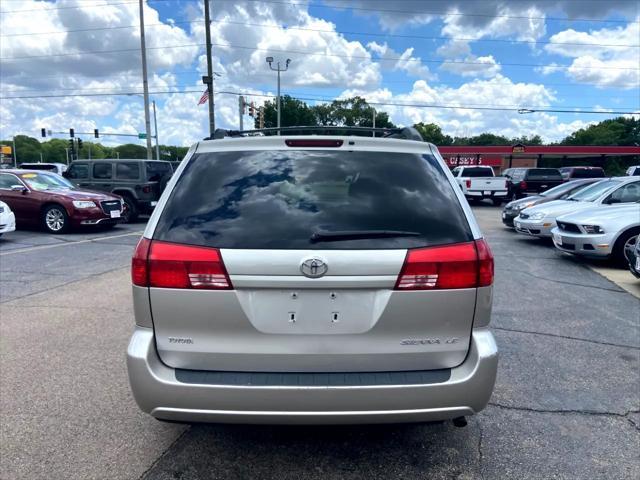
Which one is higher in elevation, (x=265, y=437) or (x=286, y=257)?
(x=286, y=257)

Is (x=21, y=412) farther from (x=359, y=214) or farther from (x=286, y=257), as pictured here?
(x=359, y=214)

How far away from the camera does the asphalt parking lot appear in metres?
2.66

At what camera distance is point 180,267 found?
2.24 m

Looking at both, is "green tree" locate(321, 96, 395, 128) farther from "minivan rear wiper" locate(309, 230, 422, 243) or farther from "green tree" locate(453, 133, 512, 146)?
"minivan rear wiper" locate(309, 230, 422, 243)

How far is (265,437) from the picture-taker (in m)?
2.94

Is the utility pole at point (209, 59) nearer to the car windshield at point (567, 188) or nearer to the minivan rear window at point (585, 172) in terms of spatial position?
the car windshield at point (567, 188)

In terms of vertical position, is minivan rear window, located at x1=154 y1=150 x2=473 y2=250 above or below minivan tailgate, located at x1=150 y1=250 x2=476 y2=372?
above

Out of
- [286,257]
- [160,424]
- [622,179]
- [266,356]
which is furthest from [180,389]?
[622,179]

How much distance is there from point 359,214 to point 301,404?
0.96m

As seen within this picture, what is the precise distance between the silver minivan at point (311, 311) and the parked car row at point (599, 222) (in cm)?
615

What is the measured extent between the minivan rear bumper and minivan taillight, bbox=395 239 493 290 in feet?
1.46

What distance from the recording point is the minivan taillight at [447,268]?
2225 mm

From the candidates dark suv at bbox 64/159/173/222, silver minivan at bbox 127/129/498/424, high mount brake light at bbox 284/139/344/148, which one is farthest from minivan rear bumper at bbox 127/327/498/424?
dark suv at bbox 64/159/173/222

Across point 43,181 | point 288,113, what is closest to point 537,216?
point 43,181
